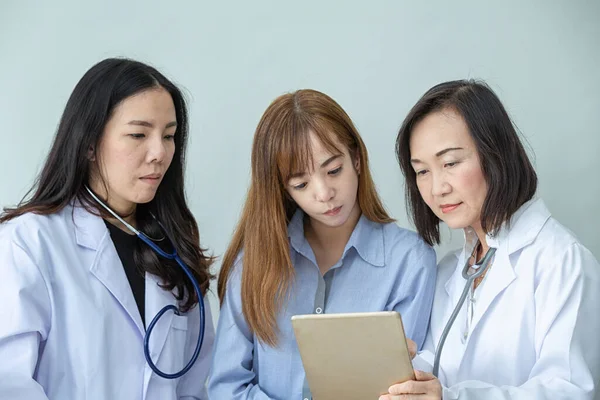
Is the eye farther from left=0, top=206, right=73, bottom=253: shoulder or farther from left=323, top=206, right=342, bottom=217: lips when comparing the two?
left=0, top=206, right=73, bottom=253: shoulder

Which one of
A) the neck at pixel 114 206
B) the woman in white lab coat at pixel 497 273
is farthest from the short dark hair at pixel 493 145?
the neck at pixel 114 206

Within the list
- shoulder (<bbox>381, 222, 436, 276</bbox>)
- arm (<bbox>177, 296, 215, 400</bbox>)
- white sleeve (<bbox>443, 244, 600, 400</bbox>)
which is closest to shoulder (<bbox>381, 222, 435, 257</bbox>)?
shoulder (<bbox>381, 222, 436, 276</bbox>)

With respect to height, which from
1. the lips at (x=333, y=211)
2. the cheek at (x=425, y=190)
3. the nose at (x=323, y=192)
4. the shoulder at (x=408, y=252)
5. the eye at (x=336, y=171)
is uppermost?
the eye at (x=336, y=171)

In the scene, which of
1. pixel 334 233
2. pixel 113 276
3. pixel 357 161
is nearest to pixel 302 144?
pixel 357 161

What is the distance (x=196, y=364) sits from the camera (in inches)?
88.6

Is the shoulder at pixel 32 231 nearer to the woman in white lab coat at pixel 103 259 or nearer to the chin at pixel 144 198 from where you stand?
the woman in white lab coat at pixel 103 259

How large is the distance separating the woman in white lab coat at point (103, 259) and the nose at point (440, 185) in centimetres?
74

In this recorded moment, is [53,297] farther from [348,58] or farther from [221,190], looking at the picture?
[348,58]

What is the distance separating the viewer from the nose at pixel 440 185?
189cm

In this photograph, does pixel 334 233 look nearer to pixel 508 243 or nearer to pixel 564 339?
pixel 508 243

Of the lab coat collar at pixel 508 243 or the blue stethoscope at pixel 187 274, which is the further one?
the blue stethoscope at pixel 187 274

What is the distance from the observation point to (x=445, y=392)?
67.6 inches

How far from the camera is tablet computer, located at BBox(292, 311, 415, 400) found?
153cm

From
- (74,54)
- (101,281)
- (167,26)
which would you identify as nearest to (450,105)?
(101,281)
